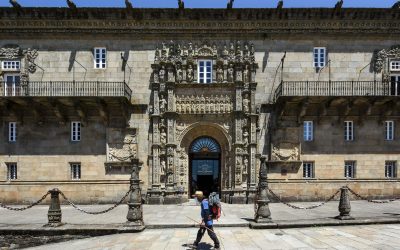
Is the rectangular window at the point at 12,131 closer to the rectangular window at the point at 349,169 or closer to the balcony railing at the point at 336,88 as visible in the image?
the balcony railing at the point at 336,88

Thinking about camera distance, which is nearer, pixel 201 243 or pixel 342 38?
pixel 201 243

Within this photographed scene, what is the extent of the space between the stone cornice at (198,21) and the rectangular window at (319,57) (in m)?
1.11

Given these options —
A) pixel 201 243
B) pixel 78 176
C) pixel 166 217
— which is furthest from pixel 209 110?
pixel 201 243

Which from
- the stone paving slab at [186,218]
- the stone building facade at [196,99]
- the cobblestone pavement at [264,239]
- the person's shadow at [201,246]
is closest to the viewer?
the person's shadow at [201,246]

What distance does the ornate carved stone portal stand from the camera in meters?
18.3

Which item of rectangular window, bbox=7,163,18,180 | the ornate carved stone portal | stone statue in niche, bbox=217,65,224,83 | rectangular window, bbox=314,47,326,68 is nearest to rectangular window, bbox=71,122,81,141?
rectangular window, bbox=7,163,18,180

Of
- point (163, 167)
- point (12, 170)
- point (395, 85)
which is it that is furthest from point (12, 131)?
point (395, 85)

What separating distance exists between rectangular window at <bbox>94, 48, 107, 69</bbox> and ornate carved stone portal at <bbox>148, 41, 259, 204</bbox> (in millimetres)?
3294

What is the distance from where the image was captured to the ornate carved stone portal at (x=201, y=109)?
1827cm

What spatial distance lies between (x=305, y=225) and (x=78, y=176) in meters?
13.6

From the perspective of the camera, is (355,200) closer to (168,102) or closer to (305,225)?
(305,225)

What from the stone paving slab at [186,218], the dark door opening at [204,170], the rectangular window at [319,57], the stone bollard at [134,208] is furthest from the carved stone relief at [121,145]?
the rectangular window at [319,57]

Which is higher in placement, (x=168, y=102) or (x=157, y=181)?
(x=168, y=102)

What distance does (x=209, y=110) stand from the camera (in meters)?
18.5
